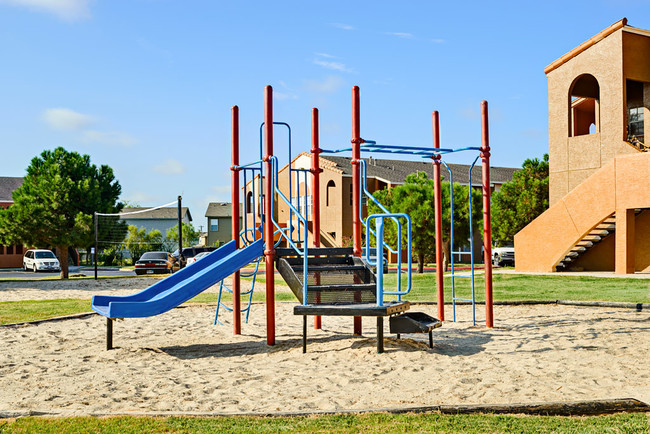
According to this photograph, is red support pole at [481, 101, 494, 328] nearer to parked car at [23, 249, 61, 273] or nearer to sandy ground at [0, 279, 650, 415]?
sandy ground at [0, 279, 650, 415]

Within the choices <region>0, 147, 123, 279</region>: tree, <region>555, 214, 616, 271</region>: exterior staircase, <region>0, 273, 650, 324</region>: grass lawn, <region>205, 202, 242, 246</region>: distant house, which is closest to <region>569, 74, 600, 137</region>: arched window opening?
<region>555, 214, 616, 271</region>: exterior staircase

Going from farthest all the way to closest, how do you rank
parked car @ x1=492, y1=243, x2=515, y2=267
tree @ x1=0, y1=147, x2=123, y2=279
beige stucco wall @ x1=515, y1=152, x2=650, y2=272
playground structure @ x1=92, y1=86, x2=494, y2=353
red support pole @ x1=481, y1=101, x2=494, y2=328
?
parked car @ x1=492, y1=243, x2=515, y2=267 → tree @ x1=0, y1=147, x2=123, y2=279 → beige stucco wall @ x1=515, y1=152, x2=650, y2=272 → red support pole @ x1=481, y1=101, x2=494, y2=328 → playground structure @ x1=92, y1=86, x2=494, y2=353

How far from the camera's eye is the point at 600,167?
990 inches

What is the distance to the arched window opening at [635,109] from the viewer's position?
27.2m

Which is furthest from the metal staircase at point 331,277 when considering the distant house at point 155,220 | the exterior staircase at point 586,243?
the distant house at point 155,220

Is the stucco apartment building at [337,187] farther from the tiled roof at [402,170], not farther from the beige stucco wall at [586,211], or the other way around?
the beige stucco wall at [586,211]

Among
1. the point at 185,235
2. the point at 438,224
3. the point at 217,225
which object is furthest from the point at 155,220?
the point at 438,224

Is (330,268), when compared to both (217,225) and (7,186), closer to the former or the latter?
(7,186)

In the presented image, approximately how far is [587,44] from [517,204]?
40.4 feet

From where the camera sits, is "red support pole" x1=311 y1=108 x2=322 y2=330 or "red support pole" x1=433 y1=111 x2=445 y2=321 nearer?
"red support pole" x1=311 y1=108 x2=322 y2=330

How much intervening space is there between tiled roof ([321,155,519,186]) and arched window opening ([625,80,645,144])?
15650mm

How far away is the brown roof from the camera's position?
2457 cm

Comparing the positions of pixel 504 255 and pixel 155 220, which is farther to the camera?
pixel 155 220

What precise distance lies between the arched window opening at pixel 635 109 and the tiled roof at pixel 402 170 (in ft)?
51.3
